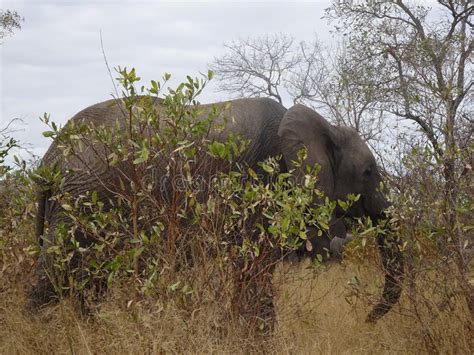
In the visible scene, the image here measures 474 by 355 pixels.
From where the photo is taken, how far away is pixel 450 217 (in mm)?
5379

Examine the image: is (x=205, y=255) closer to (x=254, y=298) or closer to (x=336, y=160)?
(x=254, y=298)

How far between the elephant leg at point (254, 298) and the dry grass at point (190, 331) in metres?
0.10

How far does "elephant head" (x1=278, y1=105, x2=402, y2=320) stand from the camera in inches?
287

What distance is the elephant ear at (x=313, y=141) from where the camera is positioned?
728 cm

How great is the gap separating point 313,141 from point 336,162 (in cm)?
34

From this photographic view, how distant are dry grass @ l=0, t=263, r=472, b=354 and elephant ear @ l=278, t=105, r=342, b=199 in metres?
1.21

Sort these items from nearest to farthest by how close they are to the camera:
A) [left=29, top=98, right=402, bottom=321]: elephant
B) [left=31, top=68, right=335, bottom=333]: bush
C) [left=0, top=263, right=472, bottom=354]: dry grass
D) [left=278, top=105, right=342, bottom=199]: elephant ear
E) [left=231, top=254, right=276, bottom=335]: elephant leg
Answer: [left=0, top=263, right=472, bottom=354]: dry grass → [left=31, top=68, right=335, bottom=333]: bush → [left=231, top=254, right=276, bottom=335]: elephant leg → [left=29, top=98, right=402, bottom=321]: elephant → [left=278, top=105, right=342, bottom=199]: elephant ear

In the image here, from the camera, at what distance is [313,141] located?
24.4 ft

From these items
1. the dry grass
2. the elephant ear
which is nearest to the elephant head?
the elephant ear

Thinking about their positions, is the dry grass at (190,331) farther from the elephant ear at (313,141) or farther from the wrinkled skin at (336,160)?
the elephant ear at (313,141)

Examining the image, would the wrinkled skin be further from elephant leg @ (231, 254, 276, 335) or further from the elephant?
elephant leg @ (231, 254, 276, 335)

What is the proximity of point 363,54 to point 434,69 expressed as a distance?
1458 millimetres

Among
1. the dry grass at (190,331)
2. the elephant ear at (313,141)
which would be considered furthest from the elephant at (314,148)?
the dry grass at (190,331)

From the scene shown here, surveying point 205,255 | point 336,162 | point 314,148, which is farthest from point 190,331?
point 336,162
